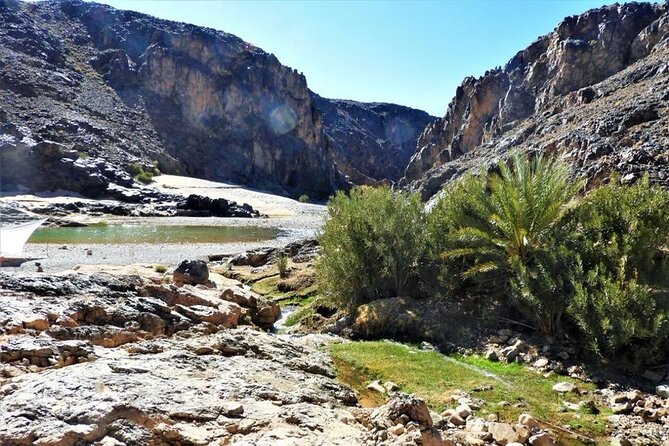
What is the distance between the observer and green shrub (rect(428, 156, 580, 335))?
9.87m

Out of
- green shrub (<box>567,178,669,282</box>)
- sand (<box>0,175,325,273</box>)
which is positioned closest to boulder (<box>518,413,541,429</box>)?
green shrub (<box>567,178,669,282</box>)

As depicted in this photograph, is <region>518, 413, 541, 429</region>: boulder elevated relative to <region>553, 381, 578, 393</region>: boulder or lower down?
elevated

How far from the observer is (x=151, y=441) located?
4.49 meters

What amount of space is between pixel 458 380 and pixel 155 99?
121210 millimetres

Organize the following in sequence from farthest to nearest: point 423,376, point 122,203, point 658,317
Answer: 1. point 122,203
2. point 423,376
3. point 658,317

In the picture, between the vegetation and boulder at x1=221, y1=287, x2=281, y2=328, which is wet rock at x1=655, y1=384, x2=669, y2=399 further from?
boulder at x1=221, y1=287, x2=281, y2=328

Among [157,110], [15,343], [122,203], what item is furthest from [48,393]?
[157,110]

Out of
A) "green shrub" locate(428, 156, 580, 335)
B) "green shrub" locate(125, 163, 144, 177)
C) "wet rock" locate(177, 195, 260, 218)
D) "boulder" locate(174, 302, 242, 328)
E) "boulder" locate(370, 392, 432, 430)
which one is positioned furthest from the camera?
"green shrub" locate(125, 163, 144, 177)

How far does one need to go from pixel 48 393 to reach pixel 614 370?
8997 millimetres

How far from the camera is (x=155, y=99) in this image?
114 meters

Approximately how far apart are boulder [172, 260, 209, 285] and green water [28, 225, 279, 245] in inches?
871

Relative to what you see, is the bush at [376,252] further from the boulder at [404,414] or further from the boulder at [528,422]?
the boulder at [404,414]

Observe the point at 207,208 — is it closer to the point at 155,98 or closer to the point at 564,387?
the point at 564,387

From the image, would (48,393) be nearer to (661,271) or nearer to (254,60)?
(661,271)
